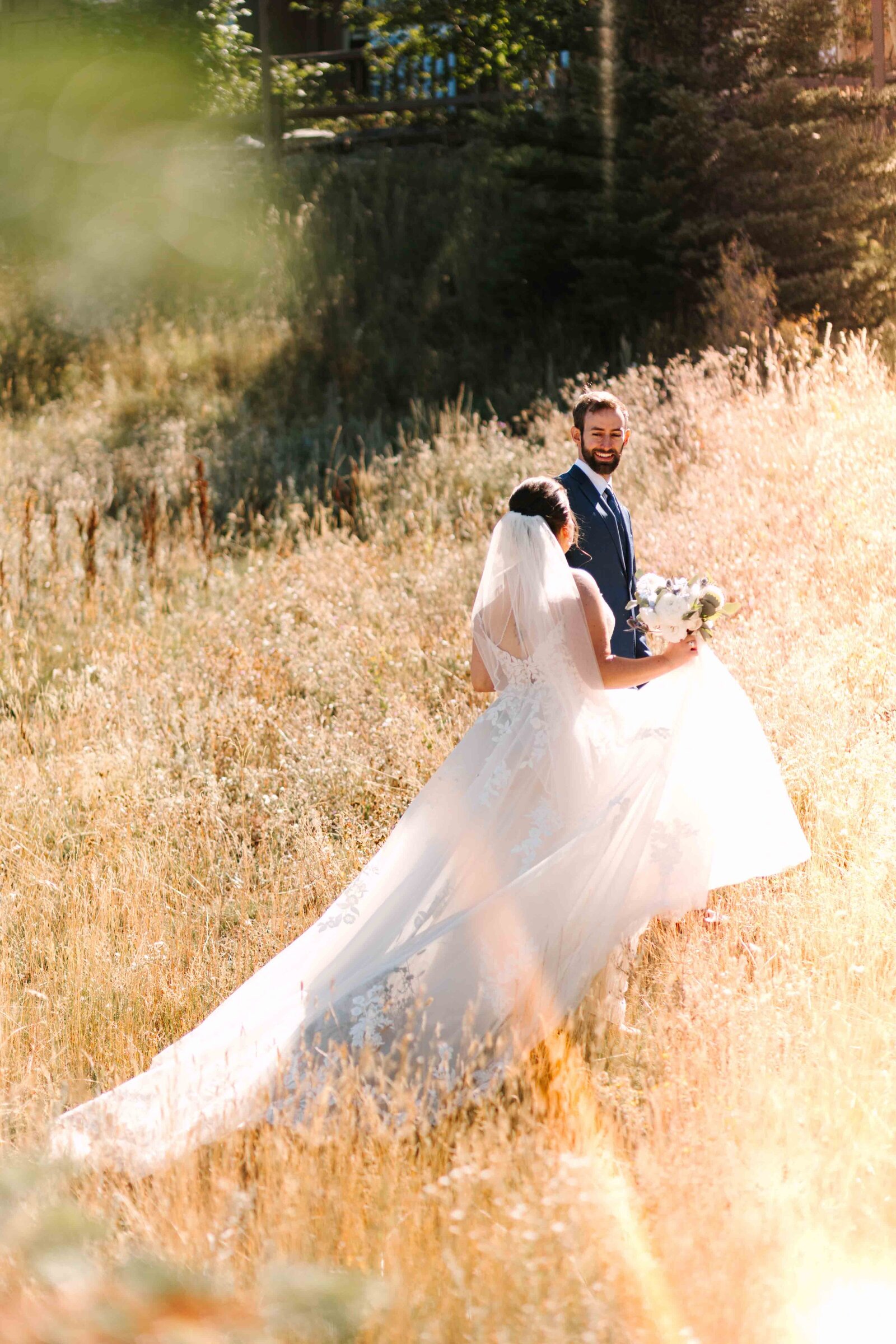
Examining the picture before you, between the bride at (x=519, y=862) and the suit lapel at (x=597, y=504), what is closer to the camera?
the bride at (x=519, y=862)

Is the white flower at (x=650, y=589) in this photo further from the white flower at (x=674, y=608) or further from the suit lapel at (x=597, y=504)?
the suit lapel at (x=597, y=504)

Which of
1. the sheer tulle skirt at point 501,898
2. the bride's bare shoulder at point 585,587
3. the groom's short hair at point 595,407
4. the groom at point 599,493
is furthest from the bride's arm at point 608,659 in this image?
the groom's short hair at point 595,407

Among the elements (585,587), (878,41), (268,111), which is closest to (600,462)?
(585,587)

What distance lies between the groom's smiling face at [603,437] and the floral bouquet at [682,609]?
24.8 inches

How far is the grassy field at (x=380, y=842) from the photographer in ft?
6.74

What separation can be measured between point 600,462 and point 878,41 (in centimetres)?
1153

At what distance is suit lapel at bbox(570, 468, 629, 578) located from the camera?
12.6 ft

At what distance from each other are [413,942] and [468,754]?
0.56 metres

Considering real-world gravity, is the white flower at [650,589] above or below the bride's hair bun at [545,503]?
below

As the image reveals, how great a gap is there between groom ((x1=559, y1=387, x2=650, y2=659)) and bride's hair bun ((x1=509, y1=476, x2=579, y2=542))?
446mm

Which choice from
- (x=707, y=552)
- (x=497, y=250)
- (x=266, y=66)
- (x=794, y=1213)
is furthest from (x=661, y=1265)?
(x=266, y=66)

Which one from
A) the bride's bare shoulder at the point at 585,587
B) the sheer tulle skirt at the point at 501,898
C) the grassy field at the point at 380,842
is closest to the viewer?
the grassy field at the point at 380,842

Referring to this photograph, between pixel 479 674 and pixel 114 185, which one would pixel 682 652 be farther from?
pixel 114 185

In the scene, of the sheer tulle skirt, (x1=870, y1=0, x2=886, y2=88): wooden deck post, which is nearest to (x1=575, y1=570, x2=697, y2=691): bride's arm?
the sheer tulle skirt
